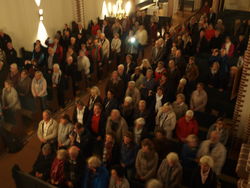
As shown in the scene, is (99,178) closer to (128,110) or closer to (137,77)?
(128,110)

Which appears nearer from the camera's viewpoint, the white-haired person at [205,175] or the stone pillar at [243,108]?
the white-haired person at [205,175]

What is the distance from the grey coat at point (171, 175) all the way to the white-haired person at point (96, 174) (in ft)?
3.05

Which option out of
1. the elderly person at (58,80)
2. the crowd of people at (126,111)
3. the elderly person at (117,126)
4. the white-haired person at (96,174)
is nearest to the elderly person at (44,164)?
the crowd of people at (126,111)

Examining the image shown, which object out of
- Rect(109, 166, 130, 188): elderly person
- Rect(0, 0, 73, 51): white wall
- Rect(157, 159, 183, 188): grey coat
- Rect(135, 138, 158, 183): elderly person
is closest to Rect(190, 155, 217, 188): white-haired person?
Rect(157, 159, 183, 188): grey coat

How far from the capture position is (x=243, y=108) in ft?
22.5

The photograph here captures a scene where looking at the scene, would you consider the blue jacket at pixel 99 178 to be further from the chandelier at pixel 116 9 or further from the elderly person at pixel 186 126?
the chandelier at pixel 116 9

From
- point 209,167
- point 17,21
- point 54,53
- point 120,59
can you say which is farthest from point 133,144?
point 17,21

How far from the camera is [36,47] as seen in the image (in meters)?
9.59

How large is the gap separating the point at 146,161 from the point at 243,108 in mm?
2894

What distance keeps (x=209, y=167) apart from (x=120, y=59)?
7.47m

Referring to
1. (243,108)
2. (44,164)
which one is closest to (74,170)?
(44,164)

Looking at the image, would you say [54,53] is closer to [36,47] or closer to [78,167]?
[36,47]

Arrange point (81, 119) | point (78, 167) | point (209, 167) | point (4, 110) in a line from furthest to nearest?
point (4, 110) → point (81, 119) → point (78, 167) → point (209, 167)

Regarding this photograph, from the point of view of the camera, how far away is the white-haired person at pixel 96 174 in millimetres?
4933
